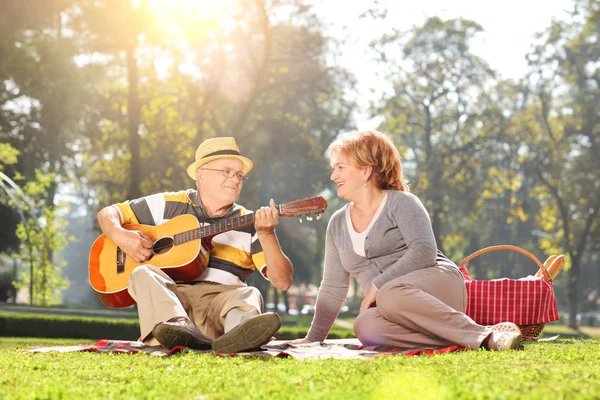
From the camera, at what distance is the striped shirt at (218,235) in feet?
20.1

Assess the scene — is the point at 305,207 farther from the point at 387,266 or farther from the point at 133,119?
the point at 133,119

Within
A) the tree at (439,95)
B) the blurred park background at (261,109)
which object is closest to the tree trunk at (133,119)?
the blurred park background at (261,109)

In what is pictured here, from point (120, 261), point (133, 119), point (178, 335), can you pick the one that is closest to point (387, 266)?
point (178, 335)

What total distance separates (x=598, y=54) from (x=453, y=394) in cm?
2976

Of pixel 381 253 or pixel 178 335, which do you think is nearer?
pixel 178 335

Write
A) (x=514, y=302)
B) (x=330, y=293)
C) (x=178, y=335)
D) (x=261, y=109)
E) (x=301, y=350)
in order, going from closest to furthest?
(x=178, y=335) → (x=301, y=350) → (x=330, y=293) → (x=514, y=302) → (x=261, y=109)

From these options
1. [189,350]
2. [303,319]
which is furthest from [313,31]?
[189,350]

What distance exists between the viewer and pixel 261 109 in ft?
93.1

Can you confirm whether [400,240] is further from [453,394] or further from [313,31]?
[313,31]

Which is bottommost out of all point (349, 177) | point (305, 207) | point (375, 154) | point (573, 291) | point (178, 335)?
point (573, 291)

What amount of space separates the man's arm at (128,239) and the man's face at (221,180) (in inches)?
24.5

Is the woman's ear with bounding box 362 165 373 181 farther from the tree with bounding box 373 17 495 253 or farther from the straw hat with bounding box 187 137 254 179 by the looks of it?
the tree with bounding box 373 17 495 253

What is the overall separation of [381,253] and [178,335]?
1.70 metres

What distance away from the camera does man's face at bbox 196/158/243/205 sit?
6.15 meters
